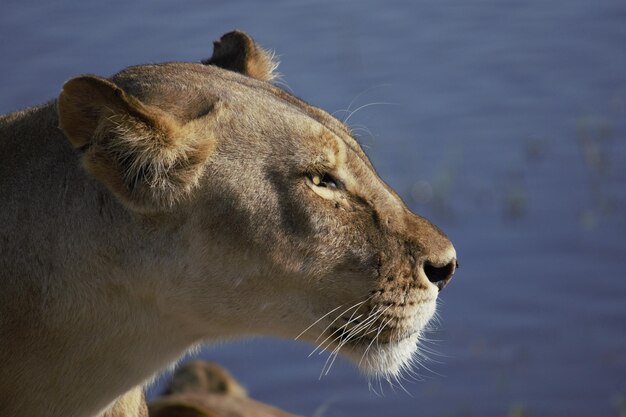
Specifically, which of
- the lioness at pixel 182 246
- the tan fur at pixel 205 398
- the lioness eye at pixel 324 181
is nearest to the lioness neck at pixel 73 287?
the lioness at pixel 182 246

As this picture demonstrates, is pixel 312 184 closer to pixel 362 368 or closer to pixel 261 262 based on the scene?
pixel 261 262

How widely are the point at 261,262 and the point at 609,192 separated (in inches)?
183

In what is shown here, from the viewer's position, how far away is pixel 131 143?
357 centimetres

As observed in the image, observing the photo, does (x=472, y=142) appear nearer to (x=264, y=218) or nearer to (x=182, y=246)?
(x=264, y=218)

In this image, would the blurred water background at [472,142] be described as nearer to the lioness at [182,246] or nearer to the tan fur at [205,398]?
the tan fur at [205,398]

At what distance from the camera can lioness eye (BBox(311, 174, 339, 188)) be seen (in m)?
3.88

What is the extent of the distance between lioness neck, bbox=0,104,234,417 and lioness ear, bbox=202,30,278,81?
0.85 meters

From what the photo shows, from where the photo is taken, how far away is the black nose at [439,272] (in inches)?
157

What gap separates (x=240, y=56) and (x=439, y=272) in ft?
3.33

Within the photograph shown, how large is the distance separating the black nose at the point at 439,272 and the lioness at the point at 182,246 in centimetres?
2

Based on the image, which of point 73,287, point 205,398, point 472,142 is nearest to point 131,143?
point 73,287

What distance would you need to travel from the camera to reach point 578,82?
8.93 meters

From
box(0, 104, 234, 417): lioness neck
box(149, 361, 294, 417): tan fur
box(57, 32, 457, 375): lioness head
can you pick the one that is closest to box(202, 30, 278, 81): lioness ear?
box(57, 32, 457, 375): lioness head

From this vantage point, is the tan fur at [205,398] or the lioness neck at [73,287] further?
the tan fur at [205,398]
